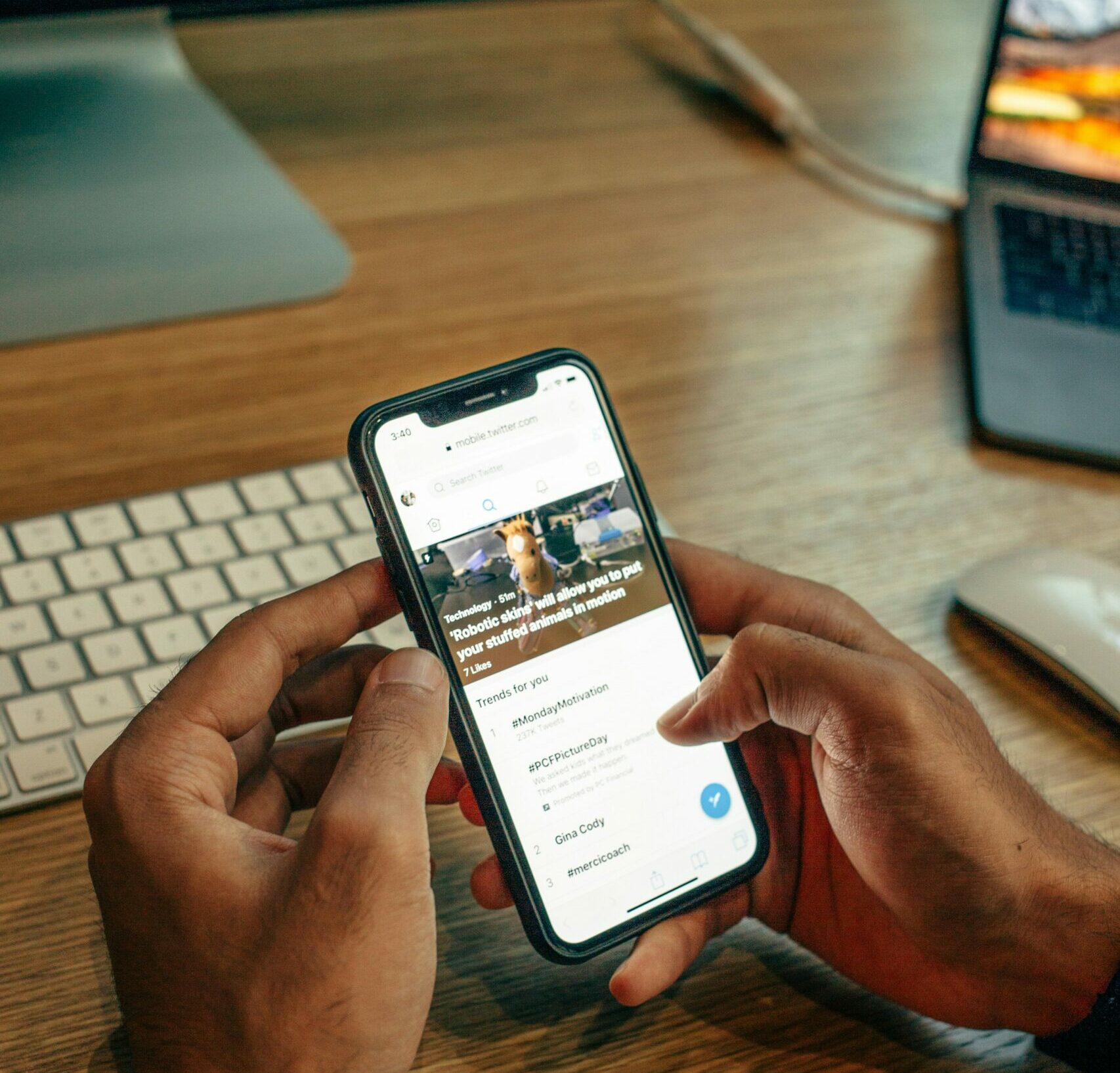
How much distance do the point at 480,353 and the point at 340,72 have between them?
419mm

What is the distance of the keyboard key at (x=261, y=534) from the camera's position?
1.77ft

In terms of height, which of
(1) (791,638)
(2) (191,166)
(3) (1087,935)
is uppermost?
(2) (191,166)

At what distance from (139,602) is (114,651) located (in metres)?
0.03

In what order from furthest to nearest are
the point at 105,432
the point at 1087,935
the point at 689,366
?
1. the point at 689,366
2. the point at 105,432
3. the point at 1087,935

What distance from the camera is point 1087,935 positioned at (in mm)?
417

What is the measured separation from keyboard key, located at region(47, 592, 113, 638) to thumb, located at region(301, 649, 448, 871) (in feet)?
0.55

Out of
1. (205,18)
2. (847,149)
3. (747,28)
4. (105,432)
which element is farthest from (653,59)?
(105,432)

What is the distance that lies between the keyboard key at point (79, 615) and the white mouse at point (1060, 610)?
0.43 metres

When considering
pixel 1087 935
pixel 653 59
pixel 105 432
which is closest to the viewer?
pixel 1087 935

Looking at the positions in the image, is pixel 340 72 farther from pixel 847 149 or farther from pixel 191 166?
pixel 847 149

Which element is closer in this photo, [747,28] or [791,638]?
[791,638]

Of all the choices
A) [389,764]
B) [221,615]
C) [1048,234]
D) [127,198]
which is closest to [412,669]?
[389,764]

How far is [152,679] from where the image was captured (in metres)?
0.48

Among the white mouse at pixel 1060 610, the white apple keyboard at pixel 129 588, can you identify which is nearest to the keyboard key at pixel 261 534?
the white apple keyboard at pixel 129 588
